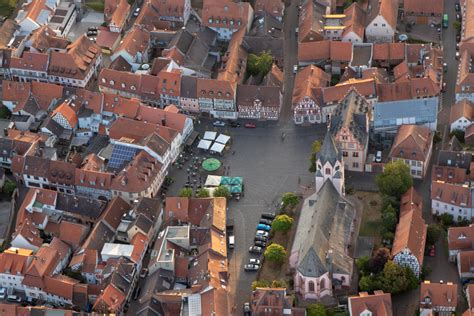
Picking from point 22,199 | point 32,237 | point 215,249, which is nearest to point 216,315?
point 215,249

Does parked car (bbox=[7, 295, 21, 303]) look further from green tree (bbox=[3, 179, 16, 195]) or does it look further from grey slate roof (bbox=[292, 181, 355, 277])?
grey slate roof (bbox=[292, 181, 355, 277])

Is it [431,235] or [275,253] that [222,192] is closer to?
[275,253]

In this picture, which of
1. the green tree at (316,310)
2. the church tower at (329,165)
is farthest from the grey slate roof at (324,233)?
the green tree at (316,310)

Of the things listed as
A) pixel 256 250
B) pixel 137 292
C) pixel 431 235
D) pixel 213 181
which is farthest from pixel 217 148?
pixel 431 235

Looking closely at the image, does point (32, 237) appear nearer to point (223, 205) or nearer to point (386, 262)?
point (223, 205)

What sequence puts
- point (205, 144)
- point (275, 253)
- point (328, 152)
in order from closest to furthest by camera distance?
point (275, 253) → point (328, 152) → point (205, 144)
